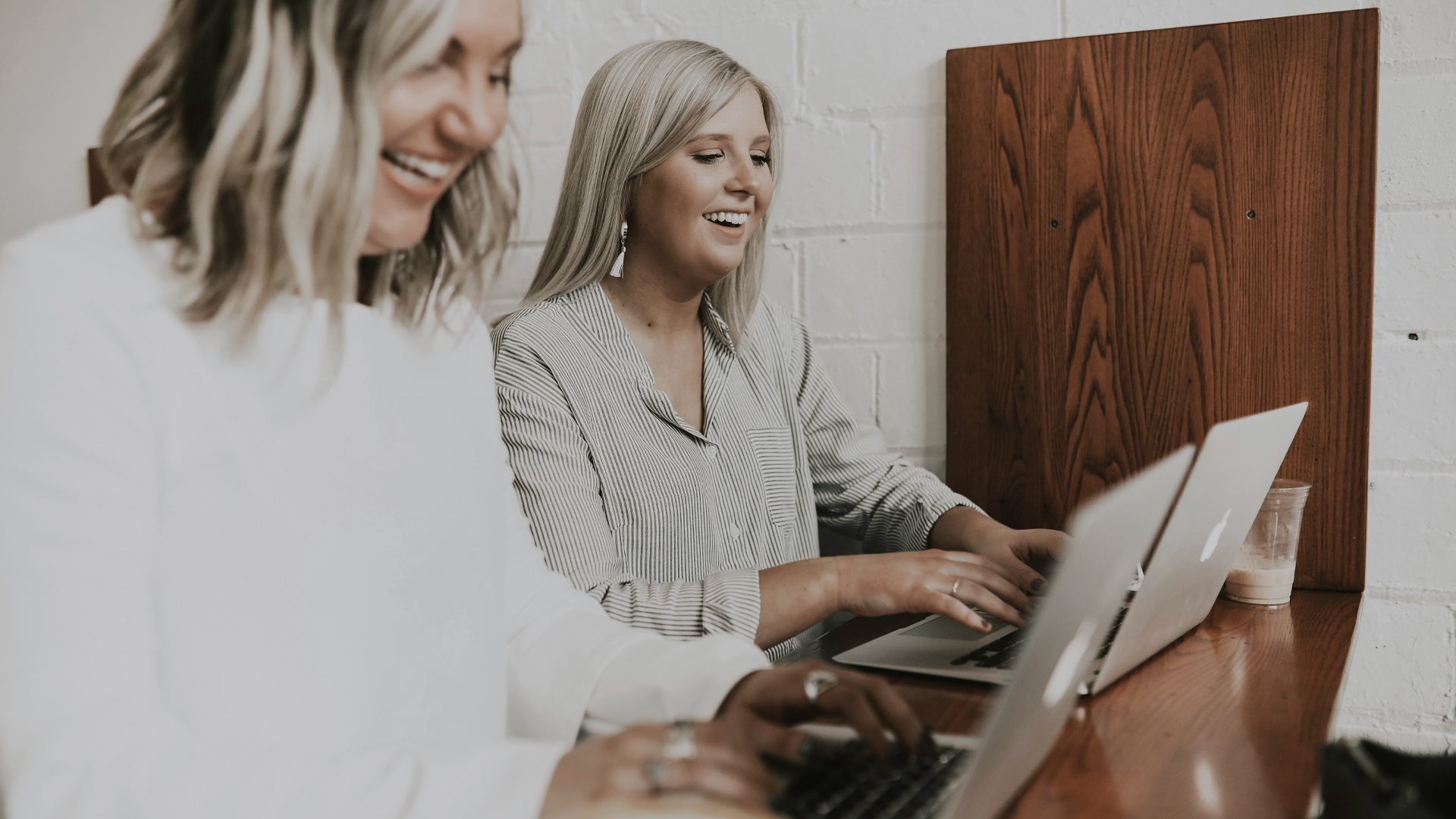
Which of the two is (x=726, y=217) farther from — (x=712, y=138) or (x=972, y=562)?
(x=972, y=562)

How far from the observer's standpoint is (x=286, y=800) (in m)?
0.52

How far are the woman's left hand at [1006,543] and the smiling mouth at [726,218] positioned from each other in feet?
1.53

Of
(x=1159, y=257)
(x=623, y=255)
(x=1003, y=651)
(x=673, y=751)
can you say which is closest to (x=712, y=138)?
(x=623, y=255)

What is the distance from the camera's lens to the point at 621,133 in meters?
1.31

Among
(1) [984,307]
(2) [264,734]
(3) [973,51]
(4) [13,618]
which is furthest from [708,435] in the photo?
(4) [13,618]

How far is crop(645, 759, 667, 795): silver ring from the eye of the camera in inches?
21.1

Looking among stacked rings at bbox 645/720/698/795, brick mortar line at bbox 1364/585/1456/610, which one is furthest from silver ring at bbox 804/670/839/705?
brick mortar line at bbox 1364/585/1456/610

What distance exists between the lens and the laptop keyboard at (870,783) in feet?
1.84

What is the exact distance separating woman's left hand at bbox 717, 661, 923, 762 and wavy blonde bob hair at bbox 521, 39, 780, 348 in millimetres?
746

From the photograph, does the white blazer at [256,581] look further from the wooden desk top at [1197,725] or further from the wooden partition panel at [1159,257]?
the wooden partition panel at [1159,257]

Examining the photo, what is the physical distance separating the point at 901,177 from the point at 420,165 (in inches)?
36.8

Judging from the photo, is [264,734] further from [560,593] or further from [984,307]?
[984,307]

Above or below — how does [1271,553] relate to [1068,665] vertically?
below

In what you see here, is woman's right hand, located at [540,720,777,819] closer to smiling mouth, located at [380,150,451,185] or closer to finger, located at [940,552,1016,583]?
smiling mouth, located at [380,150,451,185]
